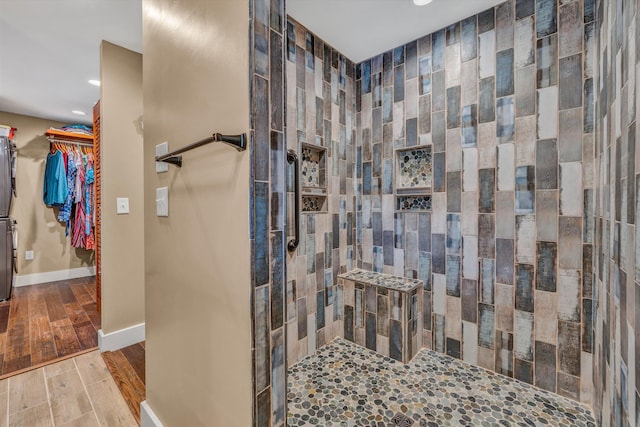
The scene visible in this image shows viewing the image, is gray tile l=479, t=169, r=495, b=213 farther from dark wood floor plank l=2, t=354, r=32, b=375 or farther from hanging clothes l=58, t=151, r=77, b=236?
hanging clothes l=58, t=151, r=77, b=236

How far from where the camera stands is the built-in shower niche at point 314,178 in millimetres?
2301

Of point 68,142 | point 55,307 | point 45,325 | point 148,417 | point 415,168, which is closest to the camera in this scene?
point 148,417

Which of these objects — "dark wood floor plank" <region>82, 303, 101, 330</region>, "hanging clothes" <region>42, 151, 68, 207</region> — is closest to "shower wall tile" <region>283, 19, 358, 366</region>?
"dark wood floor plank" <region>82, 303, 101, 330</region>

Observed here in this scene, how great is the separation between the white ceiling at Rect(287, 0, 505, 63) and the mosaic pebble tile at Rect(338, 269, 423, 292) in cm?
200

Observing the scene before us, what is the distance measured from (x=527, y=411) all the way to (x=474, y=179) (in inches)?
58.0

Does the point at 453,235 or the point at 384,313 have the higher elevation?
the point at 453,235

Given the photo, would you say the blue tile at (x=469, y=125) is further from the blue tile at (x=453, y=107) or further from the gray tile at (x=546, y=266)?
the gray tile at (x=546, y=266)

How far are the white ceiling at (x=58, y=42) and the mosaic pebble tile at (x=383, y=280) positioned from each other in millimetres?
2592

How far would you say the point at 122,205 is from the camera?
7.84 feet

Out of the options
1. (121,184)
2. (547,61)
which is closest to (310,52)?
(547,61)

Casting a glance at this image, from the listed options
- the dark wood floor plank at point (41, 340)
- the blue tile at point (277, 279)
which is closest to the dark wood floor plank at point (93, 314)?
the dark wood floor plank at point (41, 340)

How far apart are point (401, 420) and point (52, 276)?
17.1 ft

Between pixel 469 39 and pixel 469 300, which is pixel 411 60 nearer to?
pixel 469 39

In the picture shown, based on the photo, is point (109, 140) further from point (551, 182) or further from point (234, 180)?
point (551, 182)
